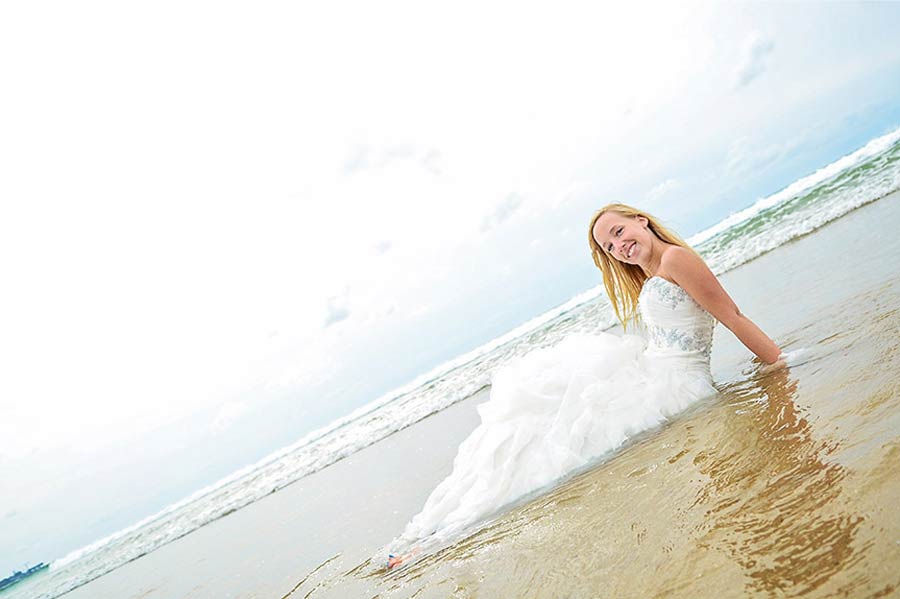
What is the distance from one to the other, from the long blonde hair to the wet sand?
39.1 inches

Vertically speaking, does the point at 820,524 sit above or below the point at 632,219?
below

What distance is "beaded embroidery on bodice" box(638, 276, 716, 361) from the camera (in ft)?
14.6

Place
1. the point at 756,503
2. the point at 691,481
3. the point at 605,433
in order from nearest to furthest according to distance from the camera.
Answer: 1. the point at 756,503
2. the point at 691,481
3. the point at 605,433

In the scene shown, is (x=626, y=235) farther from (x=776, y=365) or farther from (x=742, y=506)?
(x=742, y=506)

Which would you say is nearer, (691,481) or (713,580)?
(713,580)

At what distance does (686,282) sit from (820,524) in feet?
8.71

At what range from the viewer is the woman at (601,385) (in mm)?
3920

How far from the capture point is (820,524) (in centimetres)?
182

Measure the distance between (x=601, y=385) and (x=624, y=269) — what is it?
1217 millimetres

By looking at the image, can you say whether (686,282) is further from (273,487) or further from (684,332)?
(273,487)

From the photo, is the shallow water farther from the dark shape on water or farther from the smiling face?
the dark shape on water

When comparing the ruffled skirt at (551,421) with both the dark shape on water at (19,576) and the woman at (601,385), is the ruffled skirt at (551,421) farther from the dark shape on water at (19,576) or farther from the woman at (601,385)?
the dark shape on water at (19,576)

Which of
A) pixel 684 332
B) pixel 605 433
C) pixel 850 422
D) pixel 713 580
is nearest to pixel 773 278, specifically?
pixel 684 332

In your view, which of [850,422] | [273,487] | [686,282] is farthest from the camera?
[273,487]
